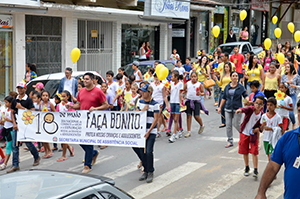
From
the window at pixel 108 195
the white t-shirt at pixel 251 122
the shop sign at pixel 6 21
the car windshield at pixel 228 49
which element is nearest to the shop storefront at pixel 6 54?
the shop sign at pixel 6 21

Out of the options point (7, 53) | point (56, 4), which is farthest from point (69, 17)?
point (7, 53)

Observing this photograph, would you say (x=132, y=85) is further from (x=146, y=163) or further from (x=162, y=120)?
(x=146, y=163)

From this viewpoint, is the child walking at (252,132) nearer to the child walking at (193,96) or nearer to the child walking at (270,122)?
the child walking at (270,122)

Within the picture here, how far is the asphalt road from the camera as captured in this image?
24.7 feet

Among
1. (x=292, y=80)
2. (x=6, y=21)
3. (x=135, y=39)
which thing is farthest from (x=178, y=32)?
(x=292, y=80)

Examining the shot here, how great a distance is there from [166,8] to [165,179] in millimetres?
15993

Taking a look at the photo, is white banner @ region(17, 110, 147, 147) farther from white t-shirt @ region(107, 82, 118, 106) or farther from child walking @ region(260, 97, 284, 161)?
white t-shirt @ region(107, 82, 118, 106)

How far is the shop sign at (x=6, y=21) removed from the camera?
1666 centimetres

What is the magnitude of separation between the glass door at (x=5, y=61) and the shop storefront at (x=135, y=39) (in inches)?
308

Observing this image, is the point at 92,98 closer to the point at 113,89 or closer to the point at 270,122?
the point at 113,89

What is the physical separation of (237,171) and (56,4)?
1201 cm

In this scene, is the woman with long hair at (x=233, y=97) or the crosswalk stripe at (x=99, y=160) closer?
the crosswalk stripe at (x=99, y=160)

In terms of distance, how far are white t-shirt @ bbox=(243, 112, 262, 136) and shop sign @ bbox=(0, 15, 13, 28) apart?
11.7 meters

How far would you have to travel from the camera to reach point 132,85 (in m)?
11.2
